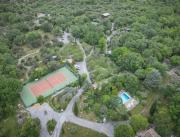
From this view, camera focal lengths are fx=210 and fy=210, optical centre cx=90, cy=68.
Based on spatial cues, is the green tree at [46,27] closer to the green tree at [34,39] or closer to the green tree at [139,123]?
the green tree at [34,39]

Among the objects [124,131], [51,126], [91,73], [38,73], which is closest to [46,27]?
[38,73]

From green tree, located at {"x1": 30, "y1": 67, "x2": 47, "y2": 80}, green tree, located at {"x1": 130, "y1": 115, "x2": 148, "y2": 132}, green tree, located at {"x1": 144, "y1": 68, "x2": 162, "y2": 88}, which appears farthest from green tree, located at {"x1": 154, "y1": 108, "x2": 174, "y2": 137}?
green tree, located at {"x1": 30, "y1": 67, "x2": 47, "y2": 80}

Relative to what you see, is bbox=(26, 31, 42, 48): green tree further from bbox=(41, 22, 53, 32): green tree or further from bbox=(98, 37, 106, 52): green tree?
bbox=(98, 37, 106, 52): green tree

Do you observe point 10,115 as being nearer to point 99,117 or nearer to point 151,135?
point 99,117

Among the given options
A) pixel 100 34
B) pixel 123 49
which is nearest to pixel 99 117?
pixel 123 49

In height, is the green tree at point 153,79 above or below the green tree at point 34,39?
below

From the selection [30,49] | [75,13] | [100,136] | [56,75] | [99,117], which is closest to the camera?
[100,136]

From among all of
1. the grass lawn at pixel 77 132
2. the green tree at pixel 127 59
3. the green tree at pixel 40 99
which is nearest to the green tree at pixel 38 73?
the green tree at pixel 40 99

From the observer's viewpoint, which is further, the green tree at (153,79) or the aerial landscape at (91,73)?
the green tree at (153,79)
